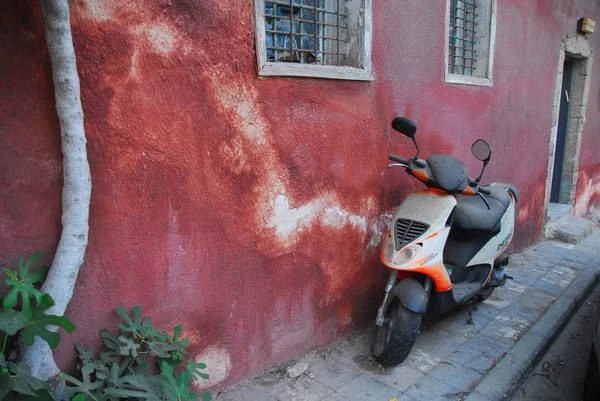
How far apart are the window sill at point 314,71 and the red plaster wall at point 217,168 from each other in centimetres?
5

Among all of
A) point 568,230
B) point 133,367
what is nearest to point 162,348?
point 133,367

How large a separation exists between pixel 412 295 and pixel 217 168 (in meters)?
1.61

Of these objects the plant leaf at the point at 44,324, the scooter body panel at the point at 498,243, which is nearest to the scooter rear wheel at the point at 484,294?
the scooter body panel at the point at 498,243

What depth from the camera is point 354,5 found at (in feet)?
10.5

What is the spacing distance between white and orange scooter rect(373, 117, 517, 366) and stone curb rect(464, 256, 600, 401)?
55cm

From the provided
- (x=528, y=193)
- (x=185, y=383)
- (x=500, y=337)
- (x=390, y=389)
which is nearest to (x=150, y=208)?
(x=185, y=383)

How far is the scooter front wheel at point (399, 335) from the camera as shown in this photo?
Answer: 115 inches

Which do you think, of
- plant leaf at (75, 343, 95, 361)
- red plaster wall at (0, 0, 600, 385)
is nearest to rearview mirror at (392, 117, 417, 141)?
red plaster wall at (0, 0, 600, 385)

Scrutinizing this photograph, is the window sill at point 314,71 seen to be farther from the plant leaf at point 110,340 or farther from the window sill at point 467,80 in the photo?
the plant leaf at point 110,340

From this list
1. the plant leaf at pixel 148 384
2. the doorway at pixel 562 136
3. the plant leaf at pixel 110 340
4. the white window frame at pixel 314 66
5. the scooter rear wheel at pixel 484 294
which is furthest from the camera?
the doorway at pixel 562 136

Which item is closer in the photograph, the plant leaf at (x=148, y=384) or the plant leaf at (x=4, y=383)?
the plant leaf at (x=4, y=383)

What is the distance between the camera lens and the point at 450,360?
3.26m

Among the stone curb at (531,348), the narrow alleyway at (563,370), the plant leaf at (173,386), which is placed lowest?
the narrow alleyway at (563,370)

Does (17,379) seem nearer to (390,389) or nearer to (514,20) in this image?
(390,389)
